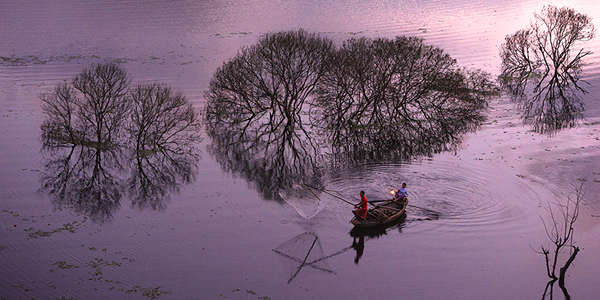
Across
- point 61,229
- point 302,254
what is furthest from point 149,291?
point 61,229

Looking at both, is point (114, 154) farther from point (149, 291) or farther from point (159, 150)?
point (149, 291)

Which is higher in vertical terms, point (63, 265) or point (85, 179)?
point (85, 179)

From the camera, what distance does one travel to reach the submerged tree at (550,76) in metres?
62.3

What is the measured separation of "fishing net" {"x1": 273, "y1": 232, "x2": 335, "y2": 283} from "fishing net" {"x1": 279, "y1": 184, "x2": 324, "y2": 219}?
2.70 metres

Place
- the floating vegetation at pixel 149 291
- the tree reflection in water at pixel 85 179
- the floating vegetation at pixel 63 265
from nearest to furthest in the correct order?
the floating vegetation at pixel 149 291 → the floating vegetation at pixel 63 265 → the tree reflection in water at pixel 85 179

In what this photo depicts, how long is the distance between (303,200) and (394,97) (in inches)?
1146

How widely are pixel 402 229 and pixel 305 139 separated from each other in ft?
74.8

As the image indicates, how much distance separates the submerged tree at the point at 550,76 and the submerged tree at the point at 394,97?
7141mm

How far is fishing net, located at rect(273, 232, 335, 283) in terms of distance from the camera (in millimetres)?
29500

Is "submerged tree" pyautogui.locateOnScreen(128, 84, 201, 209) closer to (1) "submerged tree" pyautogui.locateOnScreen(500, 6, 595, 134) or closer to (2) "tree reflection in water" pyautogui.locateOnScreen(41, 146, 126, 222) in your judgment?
(2) "tree reflection in water" pyautogui.locateOnScreen(41, 146, 126, 222)

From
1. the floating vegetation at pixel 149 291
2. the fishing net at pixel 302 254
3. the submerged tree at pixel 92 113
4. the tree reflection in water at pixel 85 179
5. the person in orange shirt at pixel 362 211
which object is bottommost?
the floating vegetation at pixel 149 291

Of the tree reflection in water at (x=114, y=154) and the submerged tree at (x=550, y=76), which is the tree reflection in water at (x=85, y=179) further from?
the submerged tree at (x=550, y=76)

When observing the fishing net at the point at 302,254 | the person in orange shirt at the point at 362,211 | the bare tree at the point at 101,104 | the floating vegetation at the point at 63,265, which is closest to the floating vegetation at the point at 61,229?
Result: the floating vegetation at the point at 63,265

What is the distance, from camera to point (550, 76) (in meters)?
80.8
